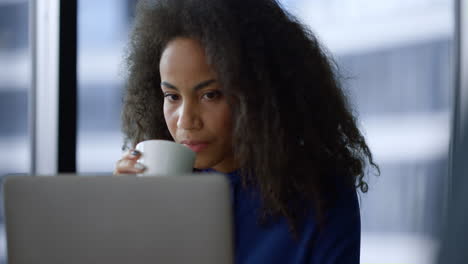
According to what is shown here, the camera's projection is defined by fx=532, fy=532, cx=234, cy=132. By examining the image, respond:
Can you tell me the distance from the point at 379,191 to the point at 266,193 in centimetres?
105

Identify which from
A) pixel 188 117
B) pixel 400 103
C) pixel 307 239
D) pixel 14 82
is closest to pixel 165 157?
pixel 188 117

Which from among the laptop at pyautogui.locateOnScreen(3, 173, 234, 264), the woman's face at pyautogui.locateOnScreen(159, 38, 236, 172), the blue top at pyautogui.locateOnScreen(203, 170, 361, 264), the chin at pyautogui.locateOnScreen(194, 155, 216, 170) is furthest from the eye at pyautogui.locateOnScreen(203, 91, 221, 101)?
the laptop at pyautogui.locateOnScreen(3, 173, 234, 264)

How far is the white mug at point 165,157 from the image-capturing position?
83cm

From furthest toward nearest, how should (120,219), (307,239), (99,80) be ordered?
(99,80) → (307,239) → (120,219)

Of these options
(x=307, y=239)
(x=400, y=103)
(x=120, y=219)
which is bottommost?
(x=307, y=239)

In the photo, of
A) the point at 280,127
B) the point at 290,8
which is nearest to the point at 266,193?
the point at 280,127

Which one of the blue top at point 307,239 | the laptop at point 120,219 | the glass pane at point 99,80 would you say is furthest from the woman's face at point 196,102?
the glass pane at point 99,80

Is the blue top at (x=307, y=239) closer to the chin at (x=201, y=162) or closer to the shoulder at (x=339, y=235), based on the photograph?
the shoulder at (x=339, y=235)

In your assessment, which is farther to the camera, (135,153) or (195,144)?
(195,144)

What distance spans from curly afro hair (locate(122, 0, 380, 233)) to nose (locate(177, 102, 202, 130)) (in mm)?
69

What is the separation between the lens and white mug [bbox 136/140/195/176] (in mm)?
833

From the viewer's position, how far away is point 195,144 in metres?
1.02

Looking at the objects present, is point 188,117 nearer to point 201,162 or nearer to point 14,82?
point 201,162

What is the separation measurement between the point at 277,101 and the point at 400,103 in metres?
1.02
